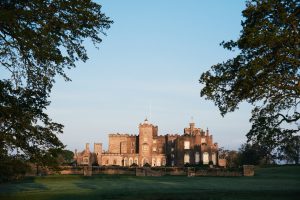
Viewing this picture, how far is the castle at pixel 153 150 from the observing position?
326 ft

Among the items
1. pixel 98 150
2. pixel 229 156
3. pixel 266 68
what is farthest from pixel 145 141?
pixel 266 68

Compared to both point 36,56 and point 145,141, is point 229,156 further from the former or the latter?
point 36,56

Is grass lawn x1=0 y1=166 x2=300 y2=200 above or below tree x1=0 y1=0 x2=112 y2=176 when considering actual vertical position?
below

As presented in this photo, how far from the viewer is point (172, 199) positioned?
22.0 meters

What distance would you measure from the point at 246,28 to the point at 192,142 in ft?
278

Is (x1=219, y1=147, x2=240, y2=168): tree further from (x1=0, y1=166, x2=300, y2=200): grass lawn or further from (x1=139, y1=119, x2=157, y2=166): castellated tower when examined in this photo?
(x1=0, y1=166, x2=300, y2=200): grass lawn

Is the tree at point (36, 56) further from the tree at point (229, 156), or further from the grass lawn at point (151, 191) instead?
the tree at point (229, 156)

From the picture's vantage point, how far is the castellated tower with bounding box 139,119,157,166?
10262 centimetres

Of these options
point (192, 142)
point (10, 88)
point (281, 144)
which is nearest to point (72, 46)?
point (10, 88)

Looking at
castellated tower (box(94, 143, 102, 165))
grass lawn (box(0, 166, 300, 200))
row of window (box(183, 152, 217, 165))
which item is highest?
castellated tower (box(94, 143, 102, 165))

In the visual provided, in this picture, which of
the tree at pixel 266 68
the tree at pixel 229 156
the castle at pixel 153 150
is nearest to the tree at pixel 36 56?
the tree at pixel 266 68

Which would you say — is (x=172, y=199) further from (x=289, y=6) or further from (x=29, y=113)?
(x=289, y=6)

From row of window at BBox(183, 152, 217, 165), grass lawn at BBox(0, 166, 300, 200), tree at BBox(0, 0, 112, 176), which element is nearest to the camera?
tree at BBox(0, 0, 112, 176)

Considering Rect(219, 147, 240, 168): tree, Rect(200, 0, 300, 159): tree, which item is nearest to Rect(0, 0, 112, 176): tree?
Rect(200, 0, 300, 159): tree
